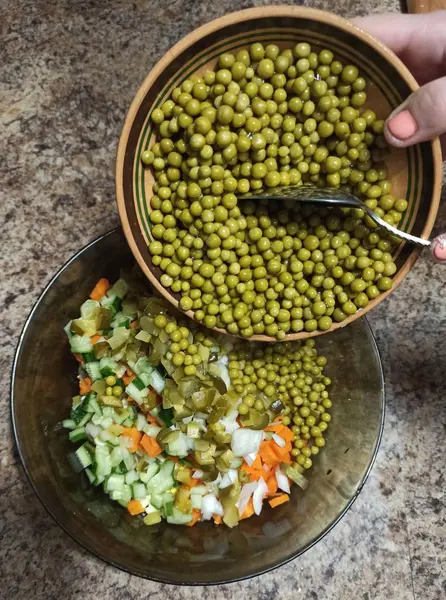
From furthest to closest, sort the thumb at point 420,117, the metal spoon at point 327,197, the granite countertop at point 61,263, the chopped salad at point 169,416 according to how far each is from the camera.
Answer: the granite countertop at point 61,263 < the chopped salad at point 169,416 < the metal spoon at point 327,197 < the thumb at point 420,117

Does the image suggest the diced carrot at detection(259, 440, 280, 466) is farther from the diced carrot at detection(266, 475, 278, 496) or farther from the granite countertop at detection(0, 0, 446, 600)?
the granite countertop at detection(0, 0, 446, 600)

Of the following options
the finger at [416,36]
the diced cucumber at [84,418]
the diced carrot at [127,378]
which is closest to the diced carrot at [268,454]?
the diced carrot at [127,378]

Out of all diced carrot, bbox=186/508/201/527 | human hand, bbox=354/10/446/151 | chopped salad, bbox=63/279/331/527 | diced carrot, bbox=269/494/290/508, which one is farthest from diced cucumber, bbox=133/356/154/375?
human hand, bbox=354/10/446/151

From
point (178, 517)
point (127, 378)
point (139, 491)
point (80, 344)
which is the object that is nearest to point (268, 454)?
point (178, 517)

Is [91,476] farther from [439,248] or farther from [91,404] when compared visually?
[439,248]

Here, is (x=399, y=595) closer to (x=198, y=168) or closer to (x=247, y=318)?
(x=247, y=318)

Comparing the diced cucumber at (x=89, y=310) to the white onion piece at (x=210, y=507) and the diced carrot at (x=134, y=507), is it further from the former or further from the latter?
the white onion piece at (x=210, y=507)
